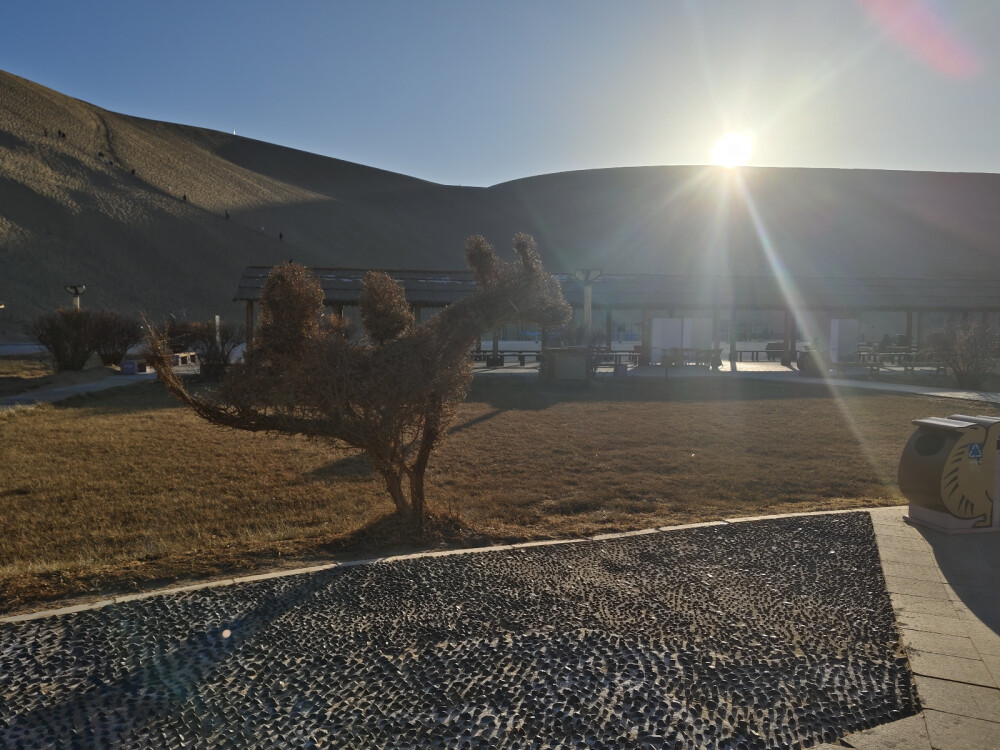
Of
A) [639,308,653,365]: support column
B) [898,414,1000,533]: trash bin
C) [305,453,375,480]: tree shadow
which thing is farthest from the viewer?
[639,308,653,365]: support column

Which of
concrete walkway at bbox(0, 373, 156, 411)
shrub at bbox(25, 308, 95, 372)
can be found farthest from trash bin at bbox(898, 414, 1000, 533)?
shrub at bbox(25, 308, 95, 372)

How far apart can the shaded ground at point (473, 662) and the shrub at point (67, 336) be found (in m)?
17.6

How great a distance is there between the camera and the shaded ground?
8.25 ft

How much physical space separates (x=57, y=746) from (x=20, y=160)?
2963 inches

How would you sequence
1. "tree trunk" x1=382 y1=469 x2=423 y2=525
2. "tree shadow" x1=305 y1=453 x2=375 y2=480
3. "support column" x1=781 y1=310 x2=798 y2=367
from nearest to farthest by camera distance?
"tree trunk" x1=382 y1=469 x2=423 y2=525 → "tree shadow" x1=305 y1=453 x2=375 y2=480 → "support column" x1=781 y1=310 x2=798 y2=367

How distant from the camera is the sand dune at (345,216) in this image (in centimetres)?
5597

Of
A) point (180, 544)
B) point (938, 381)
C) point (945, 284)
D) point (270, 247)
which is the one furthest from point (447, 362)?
point (270, 247)

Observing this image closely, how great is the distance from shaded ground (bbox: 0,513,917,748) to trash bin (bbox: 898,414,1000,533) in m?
1.35

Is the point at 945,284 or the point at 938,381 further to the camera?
the point at 945,284

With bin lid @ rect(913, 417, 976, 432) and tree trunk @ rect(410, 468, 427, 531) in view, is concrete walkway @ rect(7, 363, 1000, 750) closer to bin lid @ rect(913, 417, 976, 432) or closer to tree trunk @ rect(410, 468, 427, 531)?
bin lid @ rect(913, 417, 976, 432)

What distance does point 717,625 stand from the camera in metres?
3.40

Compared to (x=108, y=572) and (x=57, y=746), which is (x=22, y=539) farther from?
(x=57, y=746)

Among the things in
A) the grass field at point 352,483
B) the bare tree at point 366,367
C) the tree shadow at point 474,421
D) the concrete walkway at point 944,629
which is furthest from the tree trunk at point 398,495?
the tree shadow at point 474,421

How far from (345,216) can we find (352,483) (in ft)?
287
